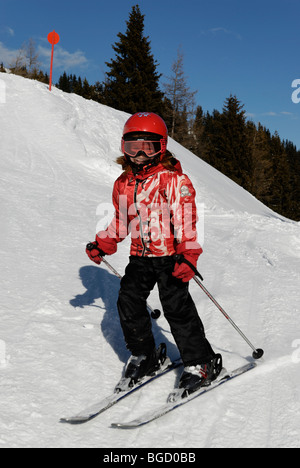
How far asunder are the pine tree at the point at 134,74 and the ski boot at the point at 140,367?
91.1 ft

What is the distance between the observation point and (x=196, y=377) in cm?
279

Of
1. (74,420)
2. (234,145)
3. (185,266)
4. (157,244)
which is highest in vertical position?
(234,145)

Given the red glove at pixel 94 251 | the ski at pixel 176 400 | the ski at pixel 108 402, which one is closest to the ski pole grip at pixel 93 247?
the red glove at pixel 94 251

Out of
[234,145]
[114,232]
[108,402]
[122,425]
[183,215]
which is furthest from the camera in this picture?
[234,145]

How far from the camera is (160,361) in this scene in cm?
311

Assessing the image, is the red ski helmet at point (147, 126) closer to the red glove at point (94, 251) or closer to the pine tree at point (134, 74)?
the red glove at point (94, 251)

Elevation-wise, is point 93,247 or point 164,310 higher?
point 93,247

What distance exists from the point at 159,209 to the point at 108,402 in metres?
1.35

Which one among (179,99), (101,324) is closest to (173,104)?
(179,99)

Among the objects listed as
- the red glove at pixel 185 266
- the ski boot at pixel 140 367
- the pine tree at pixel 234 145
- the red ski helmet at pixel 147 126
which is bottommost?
the ski boot at pixel 140 367

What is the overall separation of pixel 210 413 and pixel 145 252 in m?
1.17

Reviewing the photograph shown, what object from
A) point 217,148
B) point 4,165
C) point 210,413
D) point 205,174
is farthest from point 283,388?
point 217,148

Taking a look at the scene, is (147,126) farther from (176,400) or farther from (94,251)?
(176,400)

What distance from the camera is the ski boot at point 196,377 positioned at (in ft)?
9.02
